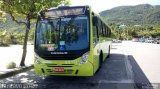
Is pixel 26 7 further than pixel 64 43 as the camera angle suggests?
Yes

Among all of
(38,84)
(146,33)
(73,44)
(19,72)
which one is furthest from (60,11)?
(146,33)

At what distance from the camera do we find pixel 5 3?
14617 mm

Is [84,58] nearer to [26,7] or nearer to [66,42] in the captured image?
[66,42]

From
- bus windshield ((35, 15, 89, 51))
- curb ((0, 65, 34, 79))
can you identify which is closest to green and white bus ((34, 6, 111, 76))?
bus windshield ((35, 15, 89, 51))

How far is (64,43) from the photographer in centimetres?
1077

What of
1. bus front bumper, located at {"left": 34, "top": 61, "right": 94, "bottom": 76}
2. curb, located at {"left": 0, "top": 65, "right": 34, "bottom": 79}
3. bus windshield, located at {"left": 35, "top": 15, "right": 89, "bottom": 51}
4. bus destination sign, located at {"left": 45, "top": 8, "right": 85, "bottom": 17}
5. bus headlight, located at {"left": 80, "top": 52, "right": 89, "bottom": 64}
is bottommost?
curb, located at {"left": 0, "top": 65, "right": 34, "bottom": 79}

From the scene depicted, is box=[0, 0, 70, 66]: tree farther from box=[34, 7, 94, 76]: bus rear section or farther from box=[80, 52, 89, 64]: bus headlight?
box=[80, 52, 89, 64]: bus headlight

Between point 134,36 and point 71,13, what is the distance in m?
155

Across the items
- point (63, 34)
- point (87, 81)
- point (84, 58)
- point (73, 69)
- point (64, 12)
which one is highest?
point (64, 12)

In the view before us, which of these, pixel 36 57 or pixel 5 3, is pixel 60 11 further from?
pixel 5 3

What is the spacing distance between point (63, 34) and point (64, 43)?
36 centimetres

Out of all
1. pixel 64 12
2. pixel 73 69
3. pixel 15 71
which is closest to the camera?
pixel 73 69

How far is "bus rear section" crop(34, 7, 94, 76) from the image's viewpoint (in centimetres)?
1051

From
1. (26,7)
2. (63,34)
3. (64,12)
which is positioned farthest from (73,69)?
(26,7)
